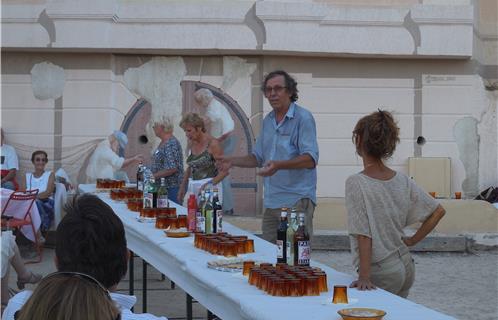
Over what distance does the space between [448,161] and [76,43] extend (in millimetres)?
5422

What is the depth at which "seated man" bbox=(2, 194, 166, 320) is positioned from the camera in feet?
7.22

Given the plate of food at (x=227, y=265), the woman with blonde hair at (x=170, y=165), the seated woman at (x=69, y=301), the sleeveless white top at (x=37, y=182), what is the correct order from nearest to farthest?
the seated woman at (x=69, y=301), the plate of food at (x=227, y=265), the woman with blonde hair at (x=170, y=165), the sleeveless white top at (x=37, y=182)

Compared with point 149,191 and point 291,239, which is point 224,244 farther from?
point 149,191

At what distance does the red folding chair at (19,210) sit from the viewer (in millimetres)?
9273

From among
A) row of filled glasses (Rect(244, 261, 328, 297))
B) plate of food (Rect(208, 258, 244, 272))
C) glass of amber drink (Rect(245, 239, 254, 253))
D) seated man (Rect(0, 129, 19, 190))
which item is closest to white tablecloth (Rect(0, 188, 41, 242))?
seated man (Rect(0, 129, 19, 190))

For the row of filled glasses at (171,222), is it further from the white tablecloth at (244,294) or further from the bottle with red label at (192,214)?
the white tablecloth at (244,294)

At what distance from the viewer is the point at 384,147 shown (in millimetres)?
3895

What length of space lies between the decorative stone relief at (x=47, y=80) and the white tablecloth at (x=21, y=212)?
2.55 m

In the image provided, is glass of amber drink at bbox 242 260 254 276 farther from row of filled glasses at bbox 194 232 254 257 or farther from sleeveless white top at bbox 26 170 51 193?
sleeveless white top at bbox 26 170 51 193

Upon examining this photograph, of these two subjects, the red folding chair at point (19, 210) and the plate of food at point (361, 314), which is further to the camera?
the red folding chair at point (19, 210)

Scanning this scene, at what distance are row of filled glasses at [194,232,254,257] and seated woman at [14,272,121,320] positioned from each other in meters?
2.58

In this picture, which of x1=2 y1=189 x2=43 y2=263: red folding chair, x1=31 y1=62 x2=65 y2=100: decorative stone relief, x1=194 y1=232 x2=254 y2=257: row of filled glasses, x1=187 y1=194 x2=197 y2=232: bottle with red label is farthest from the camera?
x1=31 y1=62 x2=65 y2=100: decorative stone relief

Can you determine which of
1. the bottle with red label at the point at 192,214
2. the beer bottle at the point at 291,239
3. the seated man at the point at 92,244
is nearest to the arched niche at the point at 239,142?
the bottle with red label at the point at 192,214

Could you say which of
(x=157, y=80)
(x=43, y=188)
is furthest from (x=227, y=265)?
(x=157, y=80)
